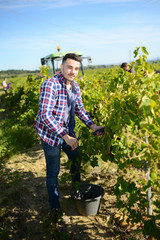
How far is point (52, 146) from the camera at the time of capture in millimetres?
2289

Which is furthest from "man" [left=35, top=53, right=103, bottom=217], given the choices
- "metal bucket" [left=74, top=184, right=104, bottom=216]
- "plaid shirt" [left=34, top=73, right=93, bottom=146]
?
"metal bucket" [left=74, top=184, right=104, bottom=216]

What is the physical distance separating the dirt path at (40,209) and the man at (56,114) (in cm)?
31

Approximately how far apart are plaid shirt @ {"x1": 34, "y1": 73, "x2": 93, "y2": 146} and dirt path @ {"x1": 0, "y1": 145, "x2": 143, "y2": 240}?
3.30ft

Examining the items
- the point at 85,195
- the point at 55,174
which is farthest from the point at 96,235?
the point at 55,174

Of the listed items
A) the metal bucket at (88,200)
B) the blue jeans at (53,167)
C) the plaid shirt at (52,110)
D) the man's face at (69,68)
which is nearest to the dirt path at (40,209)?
the metal bucket at (88,200)

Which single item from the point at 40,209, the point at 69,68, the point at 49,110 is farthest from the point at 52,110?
the point at 40,209

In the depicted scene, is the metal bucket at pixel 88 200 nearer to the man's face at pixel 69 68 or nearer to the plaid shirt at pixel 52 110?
the plaid shirt at pixel 52 110

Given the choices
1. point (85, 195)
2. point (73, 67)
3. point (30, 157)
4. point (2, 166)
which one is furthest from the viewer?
point (30, 157)

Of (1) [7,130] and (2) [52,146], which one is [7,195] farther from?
(1) [7,130]

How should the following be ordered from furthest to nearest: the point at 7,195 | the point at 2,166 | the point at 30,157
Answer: the point at 30,157 → the point at 2,166 → the point at 7,195

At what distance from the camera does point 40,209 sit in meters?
2.90

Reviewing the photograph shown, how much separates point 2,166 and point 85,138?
2381mm

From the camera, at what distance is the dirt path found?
2.41 m

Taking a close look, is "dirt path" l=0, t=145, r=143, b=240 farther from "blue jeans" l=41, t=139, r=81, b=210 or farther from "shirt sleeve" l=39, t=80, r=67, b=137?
"shirt sleeve" l=39, t=80, r=67, b=137
